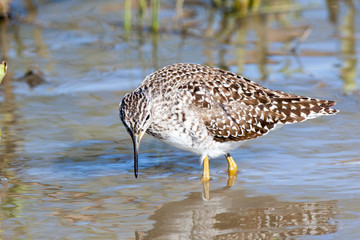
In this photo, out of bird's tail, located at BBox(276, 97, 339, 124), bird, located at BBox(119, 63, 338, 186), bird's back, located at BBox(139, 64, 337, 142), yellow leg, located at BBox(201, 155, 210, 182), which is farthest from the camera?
bird's tail, located at BBox(276, 97, 339, 124)

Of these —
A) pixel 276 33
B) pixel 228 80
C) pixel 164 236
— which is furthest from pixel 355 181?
pixel 276 33

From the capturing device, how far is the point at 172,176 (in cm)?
869

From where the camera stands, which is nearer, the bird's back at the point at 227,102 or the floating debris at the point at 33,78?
the bird's back at the point at 227,102

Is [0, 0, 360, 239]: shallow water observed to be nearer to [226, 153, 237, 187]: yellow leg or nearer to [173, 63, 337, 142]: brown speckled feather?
[226, 153, 237, 187]: yellow leg

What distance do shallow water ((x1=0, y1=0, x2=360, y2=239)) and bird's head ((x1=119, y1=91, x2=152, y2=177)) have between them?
73cm

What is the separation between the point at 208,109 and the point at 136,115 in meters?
1.06

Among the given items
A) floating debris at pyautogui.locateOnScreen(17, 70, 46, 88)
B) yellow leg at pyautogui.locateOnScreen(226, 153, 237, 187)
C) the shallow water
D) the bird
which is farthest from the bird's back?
floating debris at pyautogui.locateOnScreen(17, 70, 46, 88)

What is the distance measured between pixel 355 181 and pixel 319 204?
808mm

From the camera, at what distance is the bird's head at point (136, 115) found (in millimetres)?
7910

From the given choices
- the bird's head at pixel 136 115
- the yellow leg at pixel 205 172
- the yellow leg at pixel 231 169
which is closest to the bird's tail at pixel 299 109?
the yellow leg at pixel 231 169

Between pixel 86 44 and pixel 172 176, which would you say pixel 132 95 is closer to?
pixel 172 176

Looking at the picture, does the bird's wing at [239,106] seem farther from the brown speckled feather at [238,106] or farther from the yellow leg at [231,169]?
the yellow leg at [231,169]

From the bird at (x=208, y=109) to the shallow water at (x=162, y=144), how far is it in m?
0.49

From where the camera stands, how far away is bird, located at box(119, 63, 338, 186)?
834 centimetres
